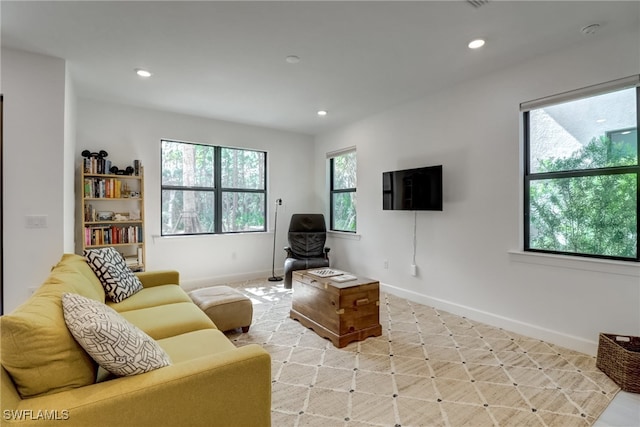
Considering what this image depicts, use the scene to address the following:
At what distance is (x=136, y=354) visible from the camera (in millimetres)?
1193

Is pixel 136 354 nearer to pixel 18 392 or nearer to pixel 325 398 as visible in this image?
pixel 18 392

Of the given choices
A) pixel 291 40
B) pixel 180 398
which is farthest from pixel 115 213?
pixel 180 398

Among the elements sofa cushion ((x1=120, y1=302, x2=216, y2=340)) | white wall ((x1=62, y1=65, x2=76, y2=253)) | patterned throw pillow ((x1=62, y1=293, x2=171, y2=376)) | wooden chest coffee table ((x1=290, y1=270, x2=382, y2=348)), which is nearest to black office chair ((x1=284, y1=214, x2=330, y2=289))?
wooden chest coffee table ((x1=290, y1=270, x2=382, y2=348))

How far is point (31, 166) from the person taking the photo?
2.76m

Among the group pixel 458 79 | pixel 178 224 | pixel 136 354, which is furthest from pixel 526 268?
pixel 178 224

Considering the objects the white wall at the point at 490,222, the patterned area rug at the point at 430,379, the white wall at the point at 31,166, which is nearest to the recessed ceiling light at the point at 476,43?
the white wall at the point at 490,222

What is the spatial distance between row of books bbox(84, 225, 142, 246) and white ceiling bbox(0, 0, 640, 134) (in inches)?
64.9

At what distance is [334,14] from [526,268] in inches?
109

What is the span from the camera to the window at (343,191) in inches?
202

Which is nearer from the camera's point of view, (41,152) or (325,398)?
(325,398)

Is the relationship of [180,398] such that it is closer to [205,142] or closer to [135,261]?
[135,261]

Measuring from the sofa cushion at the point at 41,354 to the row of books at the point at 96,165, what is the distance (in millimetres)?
3122

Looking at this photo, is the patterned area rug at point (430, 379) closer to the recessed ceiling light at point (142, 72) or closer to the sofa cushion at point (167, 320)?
the sofa cushion at point (167, 320)

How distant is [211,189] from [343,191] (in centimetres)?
216
